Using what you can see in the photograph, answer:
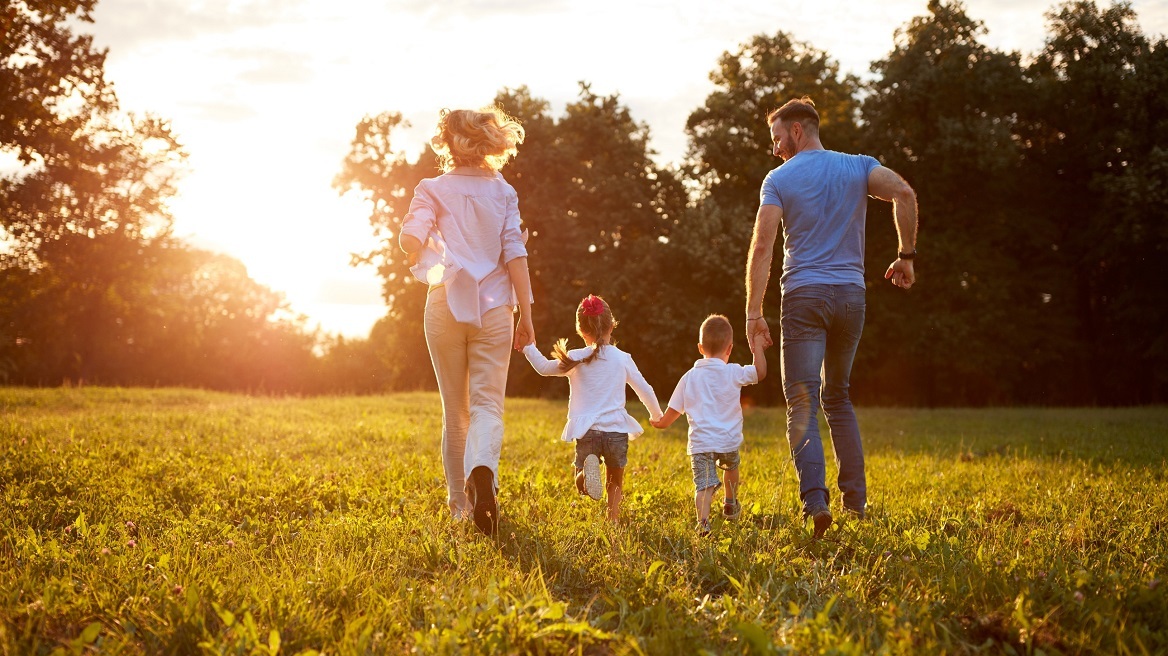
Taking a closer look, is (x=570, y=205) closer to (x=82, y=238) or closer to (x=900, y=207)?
(x=82, y=238)

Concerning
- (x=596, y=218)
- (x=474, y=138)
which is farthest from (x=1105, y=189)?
(x=474, y=138)

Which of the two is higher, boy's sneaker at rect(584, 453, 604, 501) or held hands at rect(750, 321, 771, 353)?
held hands at rect(750, 321, 771, 353)

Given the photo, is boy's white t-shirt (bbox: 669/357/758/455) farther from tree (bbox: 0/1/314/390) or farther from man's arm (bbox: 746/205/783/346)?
tree (bbox: 0/1/314/390)

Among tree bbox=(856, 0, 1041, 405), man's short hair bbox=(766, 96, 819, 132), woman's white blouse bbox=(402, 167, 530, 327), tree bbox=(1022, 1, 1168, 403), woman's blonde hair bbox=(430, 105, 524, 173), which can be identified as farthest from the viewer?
tree bbox=(856, 0, 1041, 405)

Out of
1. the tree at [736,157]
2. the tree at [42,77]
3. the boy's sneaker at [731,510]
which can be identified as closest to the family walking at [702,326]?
the boy's sneaker at [731,510]

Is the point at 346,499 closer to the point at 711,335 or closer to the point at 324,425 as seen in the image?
the point at 711,335

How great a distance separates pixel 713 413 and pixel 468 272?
1.81m

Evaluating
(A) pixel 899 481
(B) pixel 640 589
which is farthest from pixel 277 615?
(A) pixel 899 481

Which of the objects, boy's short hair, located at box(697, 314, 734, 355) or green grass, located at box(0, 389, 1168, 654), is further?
boy's short hair, located at box(697, 314, 734, 355)

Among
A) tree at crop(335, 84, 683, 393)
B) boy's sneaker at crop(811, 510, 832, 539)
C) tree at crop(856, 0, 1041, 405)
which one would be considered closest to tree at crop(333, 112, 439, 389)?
tree at crop(335, 84, 683, 393)

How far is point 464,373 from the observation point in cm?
504

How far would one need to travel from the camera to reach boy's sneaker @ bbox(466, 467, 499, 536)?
4426mm

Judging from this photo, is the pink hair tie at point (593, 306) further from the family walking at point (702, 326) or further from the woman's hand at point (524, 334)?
the woman's hand at point (524, 334)

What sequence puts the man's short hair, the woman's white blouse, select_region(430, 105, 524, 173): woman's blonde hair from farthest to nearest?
the man's short hair
select_region(430, 105, 524, 173): woman's blonde hair
the woman's white blouse
